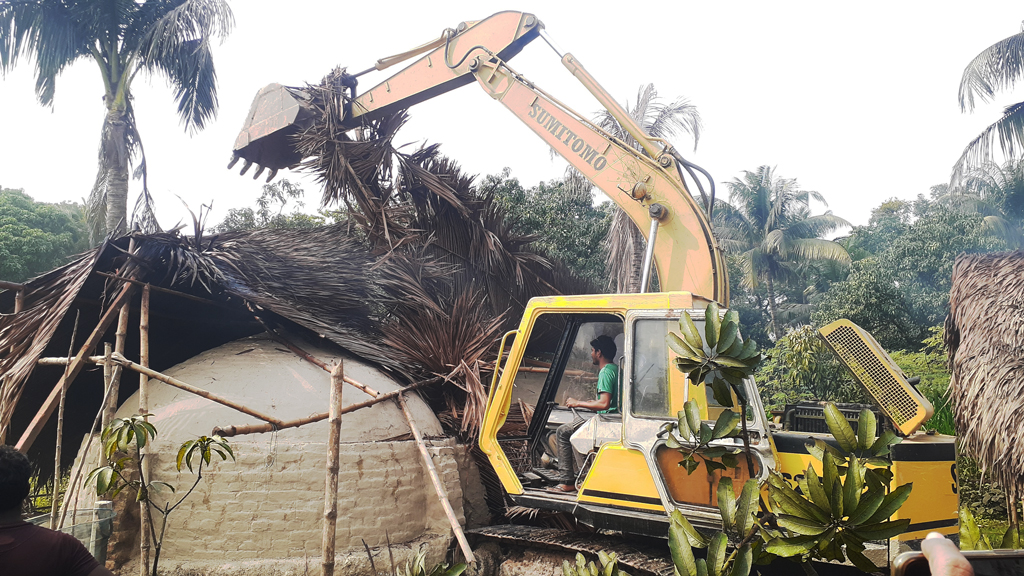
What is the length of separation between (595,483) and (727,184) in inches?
1079

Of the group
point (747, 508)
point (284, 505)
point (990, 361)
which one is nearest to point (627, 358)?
point (747, 508)

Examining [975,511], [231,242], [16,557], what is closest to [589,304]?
[16,557]

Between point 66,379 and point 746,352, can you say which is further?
point 66,379

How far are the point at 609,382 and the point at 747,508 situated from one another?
289 cm

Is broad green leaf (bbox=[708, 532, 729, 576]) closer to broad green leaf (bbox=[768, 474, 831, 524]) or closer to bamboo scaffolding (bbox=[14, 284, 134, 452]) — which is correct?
broad green leaf (bbox=[768, 474, 831, 524])

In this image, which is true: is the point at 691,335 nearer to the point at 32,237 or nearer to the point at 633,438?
the point at 633,438

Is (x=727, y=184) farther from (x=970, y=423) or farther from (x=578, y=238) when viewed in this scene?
(x=970, y=423)

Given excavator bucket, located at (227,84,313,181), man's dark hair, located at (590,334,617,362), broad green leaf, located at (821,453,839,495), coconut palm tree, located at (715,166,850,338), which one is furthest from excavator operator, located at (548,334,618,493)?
coconut palm tree, located at (715,166,850,338)

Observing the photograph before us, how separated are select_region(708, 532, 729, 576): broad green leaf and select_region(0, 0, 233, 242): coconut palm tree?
15643 millimetres

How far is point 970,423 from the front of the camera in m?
7.89

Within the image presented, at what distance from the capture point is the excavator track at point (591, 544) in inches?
185

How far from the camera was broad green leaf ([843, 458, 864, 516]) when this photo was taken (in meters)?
2.08

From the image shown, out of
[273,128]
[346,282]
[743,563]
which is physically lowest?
[743,563]

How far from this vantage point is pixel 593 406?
205 inches
